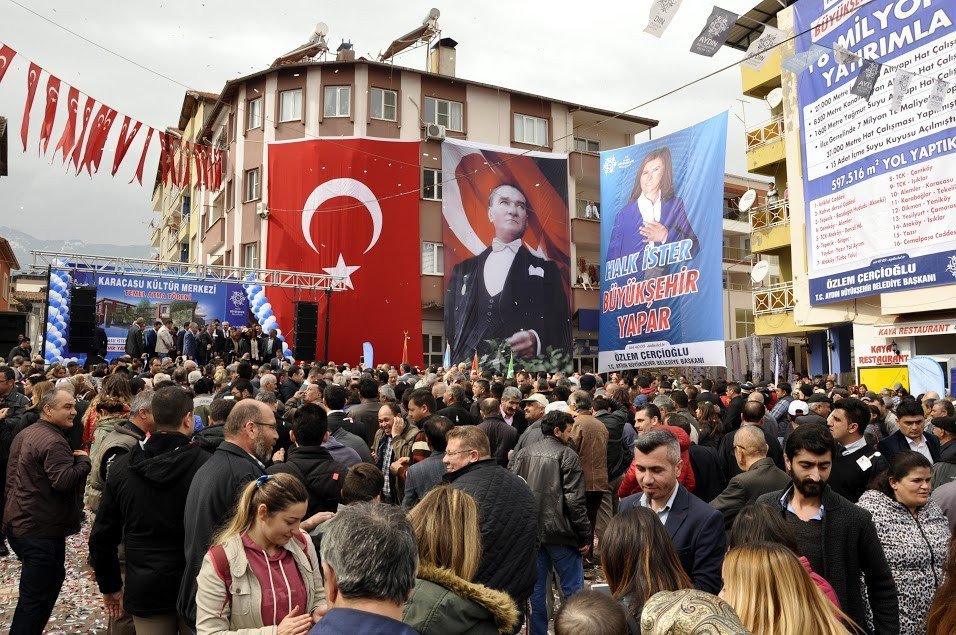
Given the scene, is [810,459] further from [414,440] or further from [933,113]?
[933,113]

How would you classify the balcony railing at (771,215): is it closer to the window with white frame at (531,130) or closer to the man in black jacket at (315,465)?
the window with white frame at (531,130)

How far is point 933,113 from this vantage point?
15.9 meters

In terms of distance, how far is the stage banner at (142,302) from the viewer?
804 inches

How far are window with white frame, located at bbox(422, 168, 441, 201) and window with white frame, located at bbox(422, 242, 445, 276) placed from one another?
192cm

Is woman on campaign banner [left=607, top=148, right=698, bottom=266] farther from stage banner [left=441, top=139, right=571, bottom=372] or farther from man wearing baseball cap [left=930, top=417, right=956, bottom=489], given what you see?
man wearing baseball cap [left=930, top=417, right=956, bottom=489]

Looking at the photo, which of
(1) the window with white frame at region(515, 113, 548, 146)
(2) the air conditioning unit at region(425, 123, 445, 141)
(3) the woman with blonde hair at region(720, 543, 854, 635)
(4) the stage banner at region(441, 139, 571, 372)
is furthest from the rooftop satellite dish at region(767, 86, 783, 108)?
(3) the woman with blonde hair at region(720, 543, 854, 635)

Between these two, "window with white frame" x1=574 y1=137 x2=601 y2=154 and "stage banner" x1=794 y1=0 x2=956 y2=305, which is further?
"window with white frame" x1=574 y1=137 x2=601 y2=154

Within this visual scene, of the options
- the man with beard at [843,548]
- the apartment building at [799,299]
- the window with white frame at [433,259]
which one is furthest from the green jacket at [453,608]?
the window with white frame at [433,259]

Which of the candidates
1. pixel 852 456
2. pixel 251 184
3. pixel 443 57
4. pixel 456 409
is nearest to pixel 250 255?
pixel 251 184

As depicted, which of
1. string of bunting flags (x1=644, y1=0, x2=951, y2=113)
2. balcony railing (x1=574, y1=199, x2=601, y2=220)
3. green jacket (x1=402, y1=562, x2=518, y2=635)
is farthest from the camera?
balcony railing (x1=574, y1=199, x2=601, y2=220)

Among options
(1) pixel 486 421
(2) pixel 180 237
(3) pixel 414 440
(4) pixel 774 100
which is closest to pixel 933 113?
(4) pixel 774 100

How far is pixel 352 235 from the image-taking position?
27.0 metres

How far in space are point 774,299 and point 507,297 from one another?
9.82 meters

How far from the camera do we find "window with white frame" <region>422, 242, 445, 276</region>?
2852cm
